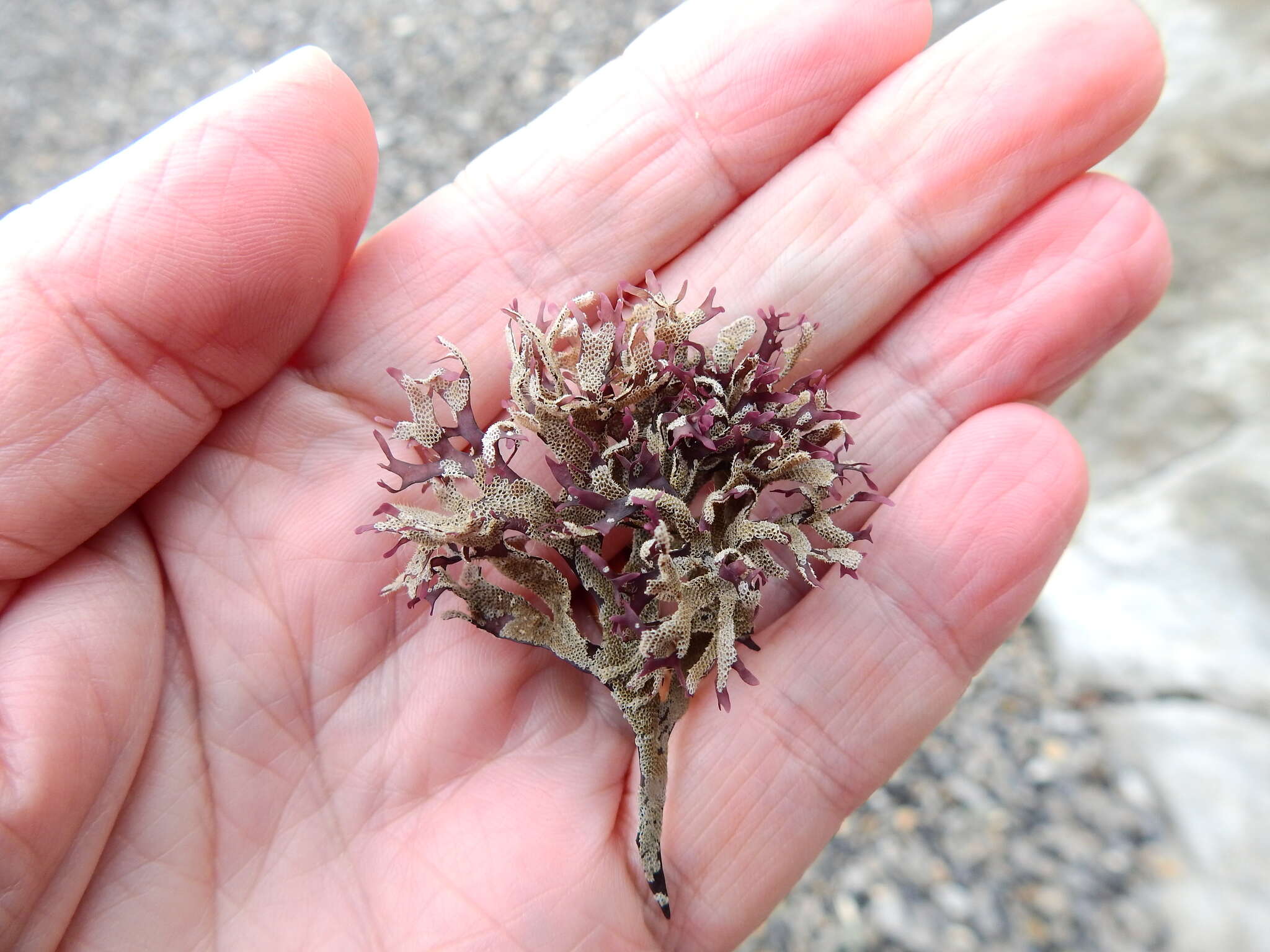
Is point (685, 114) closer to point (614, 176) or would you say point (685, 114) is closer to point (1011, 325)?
point (614, 176)

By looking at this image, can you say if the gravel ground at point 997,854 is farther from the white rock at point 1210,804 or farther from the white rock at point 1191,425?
the white rock at point 1191,425

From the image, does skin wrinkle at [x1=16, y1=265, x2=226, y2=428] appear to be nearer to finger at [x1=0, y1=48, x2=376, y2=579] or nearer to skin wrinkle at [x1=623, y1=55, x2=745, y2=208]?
finger at [x1=0, y1=48, x2=376, y2=579]

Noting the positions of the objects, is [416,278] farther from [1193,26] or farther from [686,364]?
[1193,26]

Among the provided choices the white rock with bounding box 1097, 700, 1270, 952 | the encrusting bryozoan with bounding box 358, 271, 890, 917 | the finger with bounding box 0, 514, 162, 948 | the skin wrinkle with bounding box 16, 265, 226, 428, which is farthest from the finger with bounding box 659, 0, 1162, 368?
the white rock with bounding box 1097, 700, 1270, 952

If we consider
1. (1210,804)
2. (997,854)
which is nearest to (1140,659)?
(1210,804)

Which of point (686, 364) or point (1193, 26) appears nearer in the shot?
point (686, 364)

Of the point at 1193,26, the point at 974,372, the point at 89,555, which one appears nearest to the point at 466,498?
the point at 89,555
